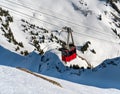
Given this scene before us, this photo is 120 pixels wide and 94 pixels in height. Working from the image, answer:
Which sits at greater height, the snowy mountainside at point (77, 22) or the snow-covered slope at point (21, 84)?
the snowy mountainside at point (77, 22)

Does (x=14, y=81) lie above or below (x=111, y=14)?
below

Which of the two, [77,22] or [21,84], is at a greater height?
[77,22]

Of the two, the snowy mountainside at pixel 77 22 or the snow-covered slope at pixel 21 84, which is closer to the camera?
the snow-covered slope at pixel 21 84

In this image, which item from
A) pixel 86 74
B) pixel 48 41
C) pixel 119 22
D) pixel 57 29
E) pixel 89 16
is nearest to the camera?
pixel 86 74

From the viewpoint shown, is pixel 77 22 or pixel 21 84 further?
pixel 77 22

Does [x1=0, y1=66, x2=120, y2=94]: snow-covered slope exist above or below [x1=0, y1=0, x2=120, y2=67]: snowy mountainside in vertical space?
below

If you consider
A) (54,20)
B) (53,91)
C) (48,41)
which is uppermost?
(54,20)

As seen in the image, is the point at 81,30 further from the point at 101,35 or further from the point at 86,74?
the point at 86,74

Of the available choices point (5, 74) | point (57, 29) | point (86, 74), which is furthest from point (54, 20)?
point (5, 74)

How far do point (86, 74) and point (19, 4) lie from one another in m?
101

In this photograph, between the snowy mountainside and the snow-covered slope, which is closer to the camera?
the snow-covered slope

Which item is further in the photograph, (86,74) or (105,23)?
(105,23)

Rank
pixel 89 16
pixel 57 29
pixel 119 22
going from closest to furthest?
pixel 57 29 < pixel 89 16 < pixel 119 22

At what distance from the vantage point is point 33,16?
148 metres
